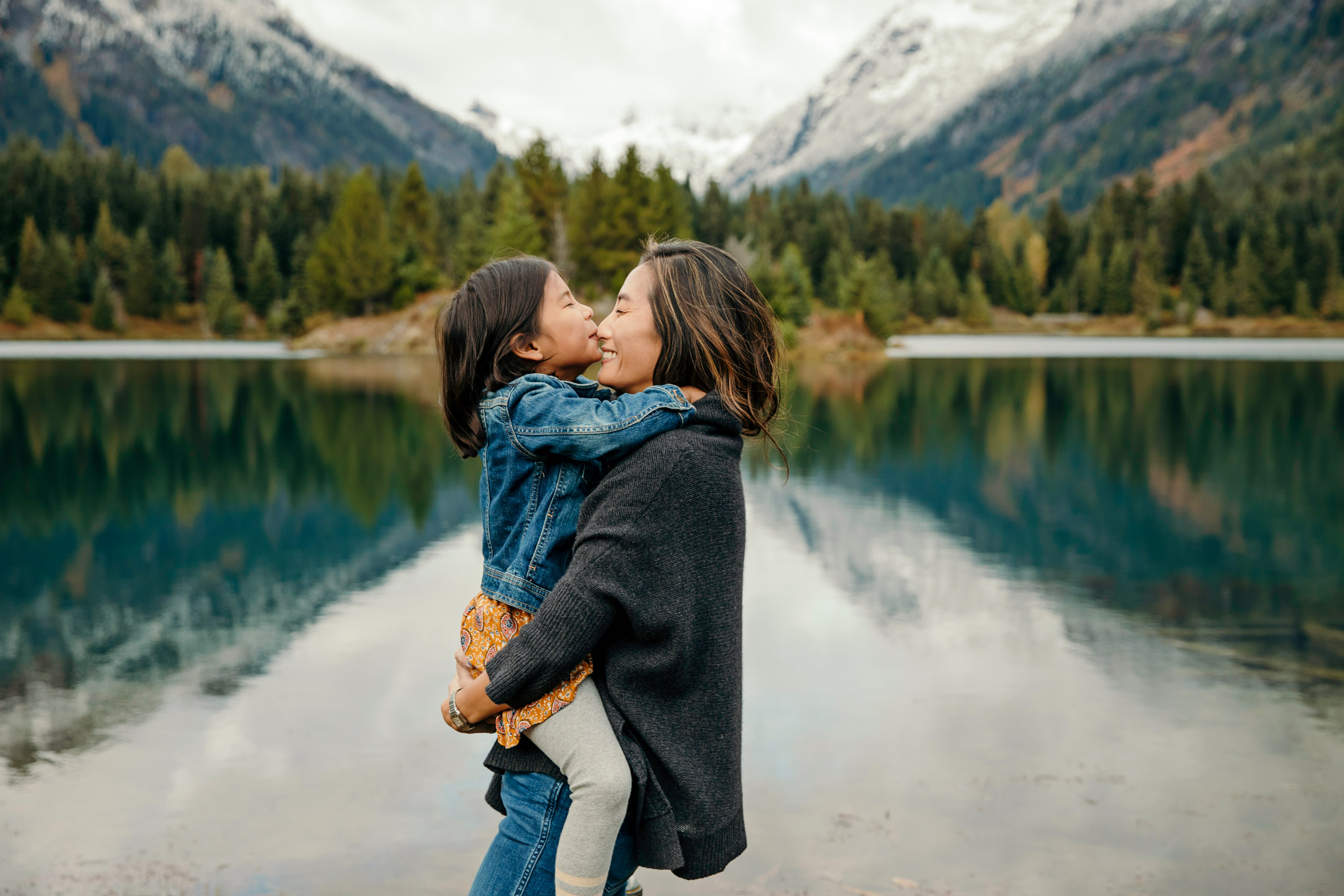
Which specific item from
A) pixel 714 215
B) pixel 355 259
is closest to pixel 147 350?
pixel 355 259

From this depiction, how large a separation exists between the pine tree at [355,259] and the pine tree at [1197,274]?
3261 inches

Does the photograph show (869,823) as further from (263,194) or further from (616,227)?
(263,194)

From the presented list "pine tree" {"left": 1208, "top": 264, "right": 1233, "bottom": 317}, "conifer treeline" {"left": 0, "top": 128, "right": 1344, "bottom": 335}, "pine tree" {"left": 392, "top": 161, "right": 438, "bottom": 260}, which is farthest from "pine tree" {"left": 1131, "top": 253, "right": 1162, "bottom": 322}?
"pine tree" {"left": 392, "top": 161, "right": 438, "bottom": 260}

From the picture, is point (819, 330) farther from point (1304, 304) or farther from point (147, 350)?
point (1304, 304)

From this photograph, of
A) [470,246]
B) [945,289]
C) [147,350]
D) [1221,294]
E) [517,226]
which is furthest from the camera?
[945,289]

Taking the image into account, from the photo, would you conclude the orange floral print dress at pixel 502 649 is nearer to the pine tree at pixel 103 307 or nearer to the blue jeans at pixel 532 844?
the blue jeans at pixel 532 844

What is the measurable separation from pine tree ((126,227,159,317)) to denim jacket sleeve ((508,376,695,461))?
360ft

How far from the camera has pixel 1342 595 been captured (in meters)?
10.6

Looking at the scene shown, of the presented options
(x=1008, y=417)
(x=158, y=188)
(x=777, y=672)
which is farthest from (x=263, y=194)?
(x=777, y=672)

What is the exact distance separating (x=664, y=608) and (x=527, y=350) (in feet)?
2.56

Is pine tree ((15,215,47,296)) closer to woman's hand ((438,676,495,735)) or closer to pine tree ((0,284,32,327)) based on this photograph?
pine tree ((0,284,32,327))

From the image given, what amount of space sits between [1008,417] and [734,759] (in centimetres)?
2658

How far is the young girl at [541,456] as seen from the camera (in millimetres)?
2346

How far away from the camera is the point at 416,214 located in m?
90.0
